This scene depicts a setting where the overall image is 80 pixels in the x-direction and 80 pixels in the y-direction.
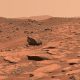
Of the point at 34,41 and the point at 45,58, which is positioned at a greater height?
the point at 34,41

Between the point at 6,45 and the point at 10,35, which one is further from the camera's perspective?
the point at 10,35

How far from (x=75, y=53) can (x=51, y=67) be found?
6.55 feet

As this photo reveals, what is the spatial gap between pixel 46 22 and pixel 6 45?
784 centimetres

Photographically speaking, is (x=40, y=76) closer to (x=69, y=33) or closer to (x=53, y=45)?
(x=53, y=45)

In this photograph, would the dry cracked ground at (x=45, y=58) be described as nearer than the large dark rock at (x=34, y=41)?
Yes

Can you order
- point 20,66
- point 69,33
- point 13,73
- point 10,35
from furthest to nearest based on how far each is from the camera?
point 10,35 → point 69,33 → point 20,66 → point 13,73

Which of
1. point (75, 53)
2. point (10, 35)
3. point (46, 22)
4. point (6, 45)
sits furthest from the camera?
point (46, 22)

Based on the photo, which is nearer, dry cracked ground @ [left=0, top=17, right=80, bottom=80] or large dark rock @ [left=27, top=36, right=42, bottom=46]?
dry cracked ground @ [left=0, top=17, right=80, bottom=80]

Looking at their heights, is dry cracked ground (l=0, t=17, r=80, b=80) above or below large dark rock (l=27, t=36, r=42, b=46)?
below

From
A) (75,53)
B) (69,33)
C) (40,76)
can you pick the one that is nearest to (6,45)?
(69,33)

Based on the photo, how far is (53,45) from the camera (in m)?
13.1

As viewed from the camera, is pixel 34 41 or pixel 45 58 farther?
pixel 34 41

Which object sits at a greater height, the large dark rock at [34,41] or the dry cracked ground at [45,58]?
the large dark rock at [34,41]

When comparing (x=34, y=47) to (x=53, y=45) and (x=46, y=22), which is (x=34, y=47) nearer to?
(x=53, y=45)
